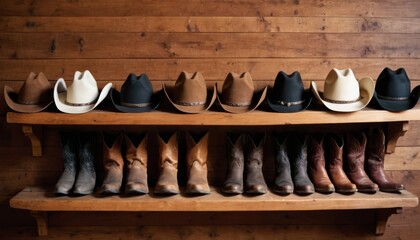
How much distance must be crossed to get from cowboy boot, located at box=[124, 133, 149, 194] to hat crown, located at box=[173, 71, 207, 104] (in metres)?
0.31

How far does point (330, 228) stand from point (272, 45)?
1050 millimetres

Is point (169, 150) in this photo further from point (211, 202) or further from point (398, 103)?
point (398, 103)

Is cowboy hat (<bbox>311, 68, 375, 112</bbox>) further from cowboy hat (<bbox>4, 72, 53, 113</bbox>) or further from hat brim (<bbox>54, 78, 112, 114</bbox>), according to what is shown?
cowboy hat (<bbox>4, 72, 53, 113</bbox>)

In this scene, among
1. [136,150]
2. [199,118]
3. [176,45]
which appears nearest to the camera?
[199,118]

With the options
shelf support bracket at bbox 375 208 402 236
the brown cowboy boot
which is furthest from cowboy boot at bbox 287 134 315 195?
the brown cowboy boot

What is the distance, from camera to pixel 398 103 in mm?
2023

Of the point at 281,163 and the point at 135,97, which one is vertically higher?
the point at 135,97

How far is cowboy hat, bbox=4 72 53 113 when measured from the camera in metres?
2.00

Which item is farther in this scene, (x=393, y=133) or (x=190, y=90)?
(x=393, y=133)

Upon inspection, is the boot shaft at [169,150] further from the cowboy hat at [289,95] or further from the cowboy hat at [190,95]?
the cowboy hat at [289,95]

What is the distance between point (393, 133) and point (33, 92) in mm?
1797

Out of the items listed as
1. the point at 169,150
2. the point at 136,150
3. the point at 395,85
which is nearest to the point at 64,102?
the point at 136,150

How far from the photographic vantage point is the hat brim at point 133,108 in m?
1.99

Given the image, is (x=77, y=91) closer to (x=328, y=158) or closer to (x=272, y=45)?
(x=272, y=45)
